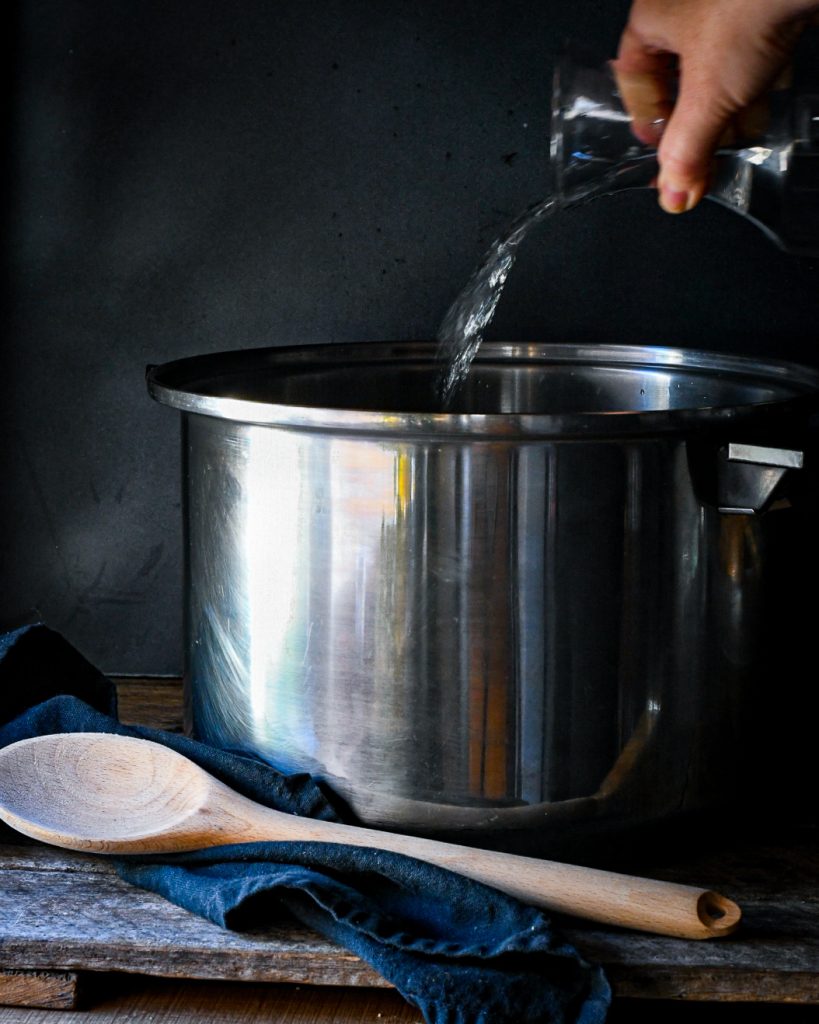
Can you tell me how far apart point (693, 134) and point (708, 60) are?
37mm

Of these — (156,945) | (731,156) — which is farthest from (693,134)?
(156,945)

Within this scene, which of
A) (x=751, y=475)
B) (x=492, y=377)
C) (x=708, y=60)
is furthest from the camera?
(x=492, y=377)

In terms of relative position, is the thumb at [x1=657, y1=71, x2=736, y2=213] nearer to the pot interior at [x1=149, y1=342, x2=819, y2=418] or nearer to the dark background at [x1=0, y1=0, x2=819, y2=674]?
the pot interior at [x1=149, y1=342, x2=819, y2=418]

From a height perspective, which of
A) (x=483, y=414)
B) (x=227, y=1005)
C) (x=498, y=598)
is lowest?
(x=227, y=1005)

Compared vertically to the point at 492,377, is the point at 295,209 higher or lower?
higher

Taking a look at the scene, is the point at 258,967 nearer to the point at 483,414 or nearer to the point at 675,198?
the point at 483,414

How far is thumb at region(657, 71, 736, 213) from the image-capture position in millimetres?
649

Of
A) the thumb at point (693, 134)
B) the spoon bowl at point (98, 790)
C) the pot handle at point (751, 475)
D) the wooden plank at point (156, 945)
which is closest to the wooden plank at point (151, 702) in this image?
the spoon bowl at point (98, 790)

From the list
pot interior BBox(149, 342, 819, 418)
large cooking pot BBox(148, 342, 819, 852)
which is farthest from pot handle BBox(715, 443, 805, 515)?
pot interior BBox(149, 342, 819, 418)

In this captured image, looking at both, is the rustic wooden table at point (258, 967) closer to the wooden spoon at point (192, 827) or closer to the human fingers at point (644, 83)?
the wooden spoon at point (192, 827)

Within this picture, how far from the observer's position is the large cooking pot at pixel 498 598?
2.40 feet

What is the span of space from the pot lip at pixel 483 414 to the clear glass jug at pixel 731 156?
0.39 feet

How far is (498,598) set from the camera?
0.74m

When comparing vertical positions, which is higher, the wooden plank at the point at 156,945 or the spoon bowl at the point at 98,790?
the spoon bowl at the point at 98,790
